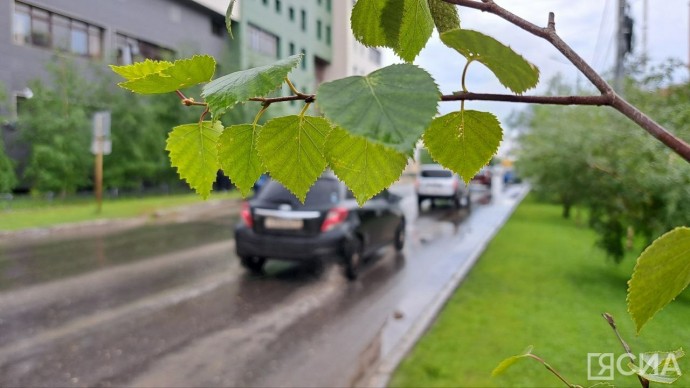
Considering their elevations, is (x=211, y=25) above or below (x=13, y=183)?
above

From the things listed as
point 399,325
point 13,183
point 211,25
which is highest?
point 211,25

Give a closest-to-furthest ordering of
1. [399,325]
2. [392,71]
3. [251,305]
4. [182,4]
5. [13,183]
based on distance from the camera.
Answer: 1. [392,71]
2. [399,325]
3. [251,305]
4. [13,183]
5. [182,4]

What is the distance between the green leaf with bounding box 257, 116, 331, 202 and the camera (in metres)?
0.46

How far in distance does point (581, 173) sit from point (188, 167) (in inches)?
279

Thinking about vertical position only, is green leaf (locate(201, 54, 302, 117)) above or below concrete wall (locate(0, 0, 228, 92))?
below

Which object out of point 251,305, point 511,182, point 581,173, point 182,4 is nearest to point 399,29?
point 251,305

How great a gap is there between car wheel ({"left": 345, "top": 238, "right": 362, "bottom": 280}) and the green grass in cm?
656

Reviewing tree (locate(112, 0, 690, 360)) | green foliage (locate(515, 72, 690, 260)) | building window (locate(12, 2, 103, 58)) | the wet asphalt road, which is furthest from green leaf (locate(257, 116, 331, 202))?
building window (locate(12, 2, 103, 58))

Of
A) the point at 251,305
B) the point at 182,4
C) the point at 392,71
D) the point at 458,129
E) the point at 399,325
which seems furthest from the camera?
the point at 182,4

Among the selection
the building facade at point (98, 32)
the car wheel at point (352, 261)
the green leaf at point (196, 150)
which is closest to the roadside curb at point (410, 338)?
the car wheel at point (352, 261)

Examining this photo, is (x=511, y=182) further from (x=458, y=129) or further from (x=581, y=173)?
(x=458, y=129)

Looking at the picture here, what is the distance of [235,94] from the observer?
14.9 inches

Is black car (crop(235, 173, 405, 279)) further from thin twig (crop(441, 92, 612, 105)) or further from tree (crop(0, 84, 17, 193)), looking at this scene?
tree (crop(0, 84, 17, 193))

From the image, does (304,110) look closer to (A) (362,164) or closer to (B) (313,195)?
(A) (362,164)
